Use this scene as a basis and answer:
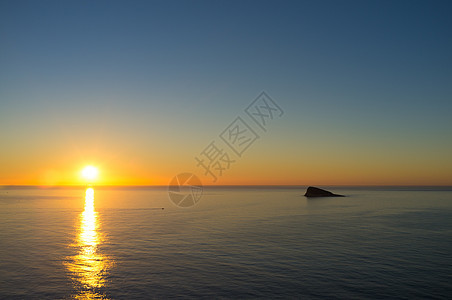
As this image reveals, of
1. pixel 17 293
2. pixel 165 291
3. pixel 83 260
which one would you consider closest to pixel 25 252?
pixel 83 260

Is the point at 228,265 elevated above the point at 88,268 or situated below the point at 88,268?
below

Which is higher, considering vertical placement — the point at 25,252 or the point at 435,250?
the point at 25,252

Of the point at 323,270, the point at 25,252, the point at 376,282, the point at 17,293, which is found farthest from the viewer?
the point at 25,252

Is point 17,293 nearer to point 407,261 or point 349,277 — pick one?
point 349,277

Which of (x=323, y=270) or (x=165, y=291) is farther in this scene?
(x=323, y=270)

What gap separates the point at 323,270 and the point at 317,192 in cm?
15862

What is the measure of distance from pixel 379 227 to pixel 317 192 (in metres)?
128

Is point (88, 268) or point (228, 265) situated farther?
point (228, 265)

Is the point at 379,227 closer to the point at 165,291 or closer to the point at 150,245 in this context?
the point at 150,245

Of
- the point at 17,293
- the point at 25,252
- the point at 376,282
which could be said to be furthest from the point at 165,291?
the point at 25,252

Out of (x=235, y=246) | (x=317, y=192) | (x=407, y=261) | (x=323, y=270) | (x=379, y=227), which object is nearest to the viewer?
(x=323, y=270)

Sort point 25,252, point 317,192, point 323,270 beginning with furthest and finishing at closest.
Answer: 1. point 317,192
2. point 25,252
3. point 323,270

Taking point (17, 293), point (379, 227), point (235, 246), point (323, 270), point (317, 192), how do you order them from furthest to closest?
1. point (317, 192)
2. point (379, 227)
3. point (235, 246)
4. point (323, 270)
5. point (17, 293)

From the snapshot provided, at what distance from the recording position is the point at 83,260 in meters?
29.9
